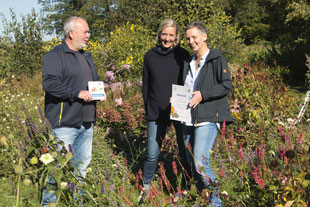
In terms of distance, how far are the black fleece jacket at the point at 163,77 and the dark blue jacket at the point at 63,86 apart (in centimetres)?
79

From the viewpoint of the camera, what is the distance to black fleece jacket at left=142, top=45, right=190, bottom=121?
10.9 feet

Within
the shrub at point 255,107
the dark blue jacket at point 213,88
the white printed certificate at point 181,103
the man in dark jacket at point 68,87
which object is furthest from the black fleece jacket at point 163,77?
the shrub at point 255,107

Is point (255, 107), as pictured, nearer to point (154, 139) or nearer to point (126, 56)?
point (154, 139)

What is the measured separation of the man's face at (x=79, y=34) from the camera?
2957mm

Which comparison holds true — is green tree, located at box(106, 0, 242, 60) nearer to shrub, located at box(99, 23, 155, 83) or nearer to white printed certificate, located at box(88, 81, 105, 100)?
shrub, located at box(99, 23, 155, 83)

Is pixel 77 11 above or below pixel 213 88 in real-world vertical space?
above

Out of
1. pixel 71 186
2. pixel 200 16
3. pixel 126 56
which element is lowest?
pixel 71 186

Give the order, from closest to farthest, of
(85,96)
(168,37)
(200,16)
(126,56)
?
(85,96) < (168,37) < (126,56) < (200,16)

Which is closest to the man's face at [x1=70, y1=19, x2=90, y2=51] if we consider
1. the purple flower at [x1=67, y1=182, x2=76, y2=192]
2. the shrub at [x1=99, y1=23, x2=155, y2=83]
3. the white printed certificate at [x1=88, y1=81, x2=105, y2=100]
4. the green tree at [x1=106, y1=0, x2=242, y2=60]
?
the white printed certificate at [x1=88, y1=81, x2=105, y2=100]

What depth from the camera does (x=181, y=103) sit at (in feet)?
9.41

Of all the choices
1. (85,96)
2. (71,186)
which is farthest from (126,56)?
(71,186)

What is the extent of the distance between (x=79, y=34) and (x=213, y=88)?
142 centimetres

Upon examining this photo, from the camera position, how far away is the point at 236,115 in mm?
4676

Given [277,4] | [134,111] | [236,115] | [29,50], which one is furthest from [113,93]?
[277,4]
